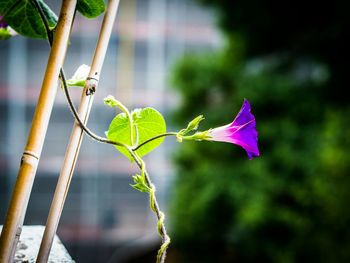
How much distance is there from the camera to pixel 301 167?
8.13ft

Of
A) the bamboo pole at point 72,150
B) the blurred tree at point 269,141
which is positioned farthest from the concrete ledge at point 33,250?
the blurred tree at point 269,141

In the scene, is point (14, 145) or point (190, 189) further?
point (14, 145)

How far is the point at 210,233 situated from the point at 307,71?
1176 millimetres

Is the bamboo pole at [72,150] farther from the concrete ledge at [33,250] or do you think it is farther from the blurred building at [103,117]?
the blurred building at [103,117]

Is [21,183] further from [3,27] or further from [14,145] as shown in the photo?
[14,145]

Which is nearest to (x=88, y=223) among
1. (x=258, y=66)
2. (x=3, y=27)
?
(x=258, y=66)

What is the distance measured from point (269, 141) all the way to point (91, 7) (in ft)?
7.83

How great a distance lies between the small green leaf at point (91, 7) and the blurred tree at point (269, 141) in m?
1.81

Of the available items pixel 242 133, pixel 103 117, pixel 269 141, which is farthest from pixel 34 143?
pixel 103 117

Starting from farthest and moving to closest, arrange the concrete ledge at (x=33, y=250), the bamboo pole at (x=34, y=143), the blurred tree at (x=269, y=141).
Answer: the blurred tree at (x=269, y=141), the concrete ledge at (x=33, y=250), the bamboo pole at (x=34, y=143)

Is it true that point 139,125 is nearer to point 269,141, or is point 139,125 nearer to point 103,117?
point 269,141

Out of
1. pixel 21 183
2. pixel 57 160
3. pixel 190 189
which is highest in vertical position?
pixel 21 183

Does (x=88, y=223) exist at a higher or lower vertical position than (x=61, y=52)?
lower

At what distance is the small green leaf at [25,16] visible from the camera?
30 cm
